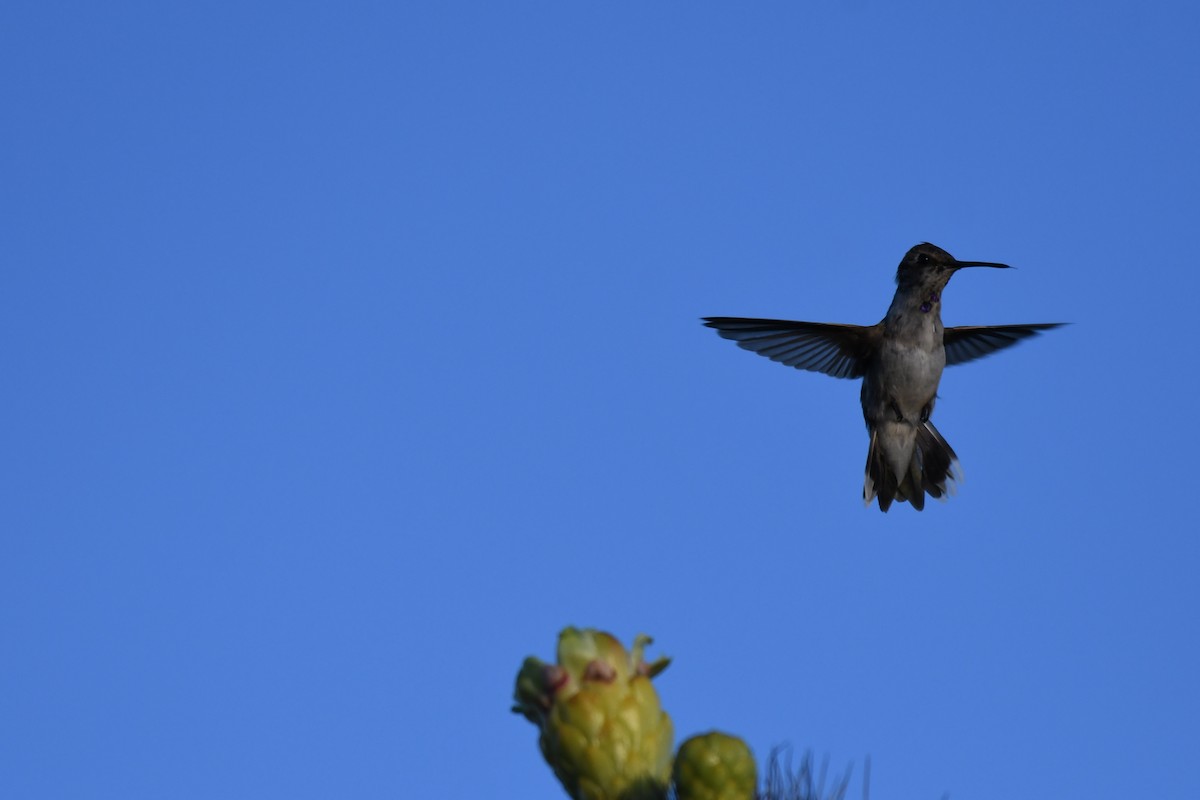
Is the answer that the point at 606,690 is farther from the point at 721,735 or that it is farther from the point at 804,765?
the point at 804,765

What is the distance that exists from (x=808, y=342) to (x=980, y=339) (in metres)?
1.44

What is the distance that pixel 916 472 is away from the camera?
34.3 ft

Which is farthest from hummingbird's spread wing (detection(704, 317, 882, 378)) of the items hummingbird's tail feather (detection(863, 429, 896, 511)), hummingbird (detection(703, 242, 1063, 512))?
hummingbird's tail feather (detection(863, 429, 896, 511))

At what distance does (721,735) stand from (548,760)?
0.40 m

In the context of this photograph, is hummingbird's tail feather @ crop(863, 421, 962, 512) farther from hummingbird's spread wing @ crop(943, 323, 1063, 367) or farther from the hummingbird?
hummingbird's spread wing @ crop(943, 323, 1063, 367)

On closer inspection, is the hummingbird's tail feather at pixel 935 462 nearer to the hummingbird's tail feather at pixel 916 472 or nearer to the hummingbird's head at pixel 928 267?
the hummingbird's tail feather at pixel 916 472

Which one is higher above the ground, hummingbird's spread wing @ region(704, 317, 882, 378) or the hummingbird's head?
hummingbird's spread wing @ region(704, 317, 882, 378)

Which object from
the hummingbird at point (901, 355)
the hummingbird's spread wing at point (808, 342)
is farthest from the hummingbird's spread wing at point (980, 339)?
the hummingbird's spread wing at point (808, 342)

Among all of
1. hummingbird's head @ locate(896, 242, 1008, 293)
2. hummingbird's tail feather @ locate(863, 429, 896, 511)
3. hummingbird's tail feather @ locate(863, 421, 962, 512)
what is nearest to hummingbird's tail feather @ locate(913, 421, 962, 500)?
hummingbird's tail feather @ locate(863, 421, 962, 512)

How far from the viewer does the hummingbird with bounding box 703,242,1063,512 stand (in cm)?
964

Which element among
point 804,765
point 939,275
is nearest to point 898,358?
point 939,275

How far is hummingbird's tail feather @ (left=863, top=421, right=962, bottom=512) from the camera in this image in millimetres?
10289

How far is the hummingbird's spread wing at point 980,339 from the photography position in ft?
33.9

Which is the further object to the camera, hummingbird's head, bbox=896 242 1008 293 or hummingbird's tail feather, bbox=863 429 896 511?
hummingbird's tail feather, bbox=863 429 896 511
